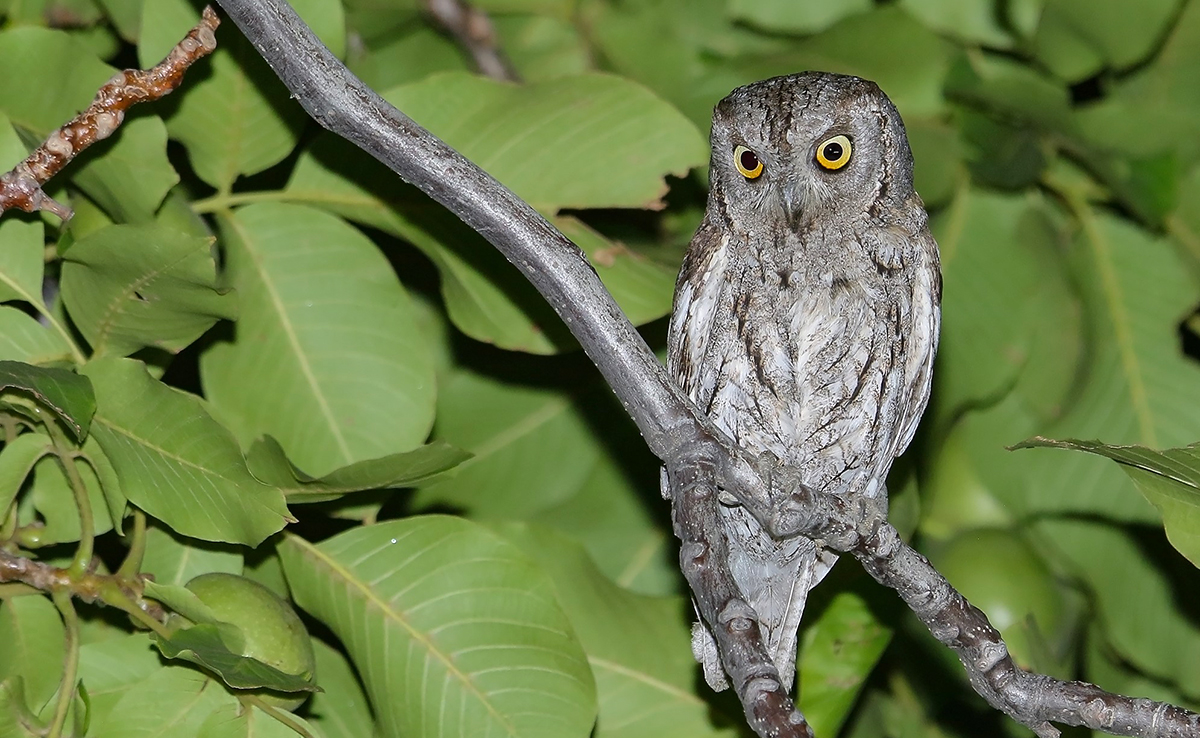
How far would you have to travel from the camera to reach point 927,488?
7.25 feet

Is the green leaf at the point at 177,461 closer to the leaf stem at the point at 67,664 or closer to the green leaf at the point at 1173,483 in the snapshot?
the leaf stem at the point at 67,664

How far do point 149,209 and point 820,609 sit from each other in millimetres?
1305

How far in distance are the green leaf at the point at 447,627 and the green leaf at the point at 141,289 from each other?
13.8 inches

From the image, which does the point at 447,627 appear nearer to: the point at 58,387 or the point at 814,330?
the point at 58,387

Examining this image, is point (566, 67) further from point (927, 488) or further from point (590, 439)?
point (927, 488)

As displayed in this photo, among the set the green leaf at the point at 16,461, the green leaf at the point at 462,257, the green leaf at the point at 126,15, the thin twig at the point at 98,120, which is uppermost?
the green leaf at the point at 126,15

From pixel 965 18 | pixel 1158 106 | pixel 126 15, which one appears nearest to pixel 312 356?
pixel 126 15

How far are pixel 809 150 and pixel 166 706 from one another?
4.50 ft

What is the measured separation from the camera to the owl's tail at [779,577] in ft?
6.51

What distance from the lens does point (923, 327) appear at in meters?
1.96

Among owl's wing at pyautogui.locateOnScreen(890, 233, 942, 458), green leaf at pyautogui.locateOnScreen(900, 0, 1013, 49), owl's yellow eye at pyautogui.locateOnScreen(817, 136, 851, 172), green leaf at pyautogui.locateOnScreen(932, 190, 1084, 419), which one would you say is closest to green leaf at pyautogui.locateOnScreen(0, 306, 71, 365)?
owl's yellow eye at pyautogui.locateOnScreen(817, 136, 851, 172)

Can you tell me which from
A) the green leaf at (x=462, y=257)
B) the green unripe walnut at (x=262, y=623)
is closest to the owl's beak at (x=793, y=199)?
the green leaf at (x=462, y=257)

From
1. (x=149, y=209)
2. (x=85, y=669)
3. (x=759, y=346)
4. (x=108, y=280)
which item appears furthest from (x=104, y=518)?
(x=759, y=346)

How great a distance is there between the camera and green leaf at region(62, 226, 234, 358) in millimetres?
1312
